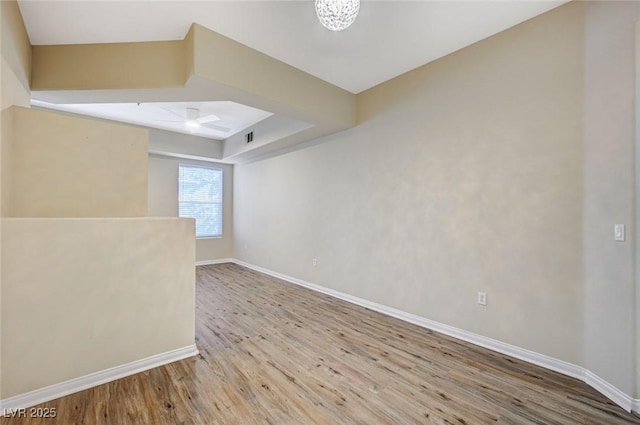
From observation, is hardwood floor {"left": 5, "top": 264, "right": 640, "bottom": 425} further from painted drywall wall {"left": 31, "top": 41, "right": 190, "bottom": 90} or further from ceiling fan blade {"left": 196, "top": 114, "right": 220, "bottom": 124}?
ceiling fan blade {"left": 196, "top": 114, "right": 220, "bottom": 124}

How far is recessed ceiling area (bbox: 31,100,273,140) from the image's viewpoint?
14.3 feet

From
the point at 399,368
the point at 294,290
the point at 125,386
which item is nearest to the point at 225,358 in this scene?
the point at 125,386

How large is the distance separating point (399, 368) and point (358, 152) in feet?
8.94

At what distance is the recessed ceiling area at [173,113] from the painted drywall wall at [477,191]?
66.4 inches

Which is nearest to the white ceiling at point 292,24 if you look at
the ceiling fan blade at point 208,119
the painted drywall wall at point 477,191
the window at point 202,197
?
the painted drywall wall at point 477,191

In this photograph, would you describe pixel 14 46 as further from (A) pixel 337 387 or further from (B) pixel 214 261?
(B) pixel 214 261

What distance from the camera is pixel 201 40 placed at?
8.25ft

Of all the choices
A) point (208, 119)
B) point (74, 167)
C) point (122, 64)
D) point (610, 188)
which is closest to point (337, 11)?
point (122, 64)

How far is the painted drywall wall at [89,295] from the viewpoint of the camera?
1821 millimetres

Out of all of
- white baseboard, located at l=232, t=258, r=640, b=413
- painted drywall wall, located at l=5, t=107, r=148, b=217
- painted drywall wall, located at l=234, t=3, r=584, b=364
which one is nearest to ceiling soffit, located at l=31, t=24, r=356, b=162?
painted drywall wall, located at l=5, t=107, r=148, b=217

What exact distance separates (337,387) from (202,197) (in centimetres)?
592

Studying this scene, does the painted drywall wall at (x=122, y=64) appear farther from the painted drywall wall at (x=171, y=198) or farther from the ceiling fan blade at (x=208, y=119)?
the painted drywall wall at (x=171, y=198)

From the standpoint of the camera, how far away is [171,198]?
6277mm

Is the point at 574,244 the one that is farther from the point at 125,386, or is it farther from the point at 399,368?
the point at 125,386
